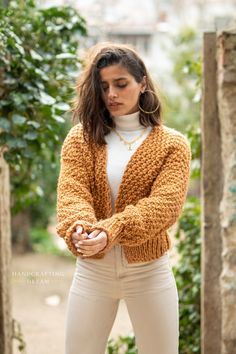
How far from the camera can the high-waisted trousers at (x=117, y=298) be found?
198 cm

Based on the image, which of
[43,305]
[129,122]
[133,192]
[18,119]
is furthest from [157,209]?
[43,305]

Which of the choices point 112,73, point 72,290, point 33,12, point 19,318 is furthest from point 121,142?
point 19,318

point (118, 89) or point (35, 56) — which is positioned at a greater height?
point (35, 56)

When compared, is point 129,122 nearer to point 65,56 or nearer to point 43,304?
point 65,56

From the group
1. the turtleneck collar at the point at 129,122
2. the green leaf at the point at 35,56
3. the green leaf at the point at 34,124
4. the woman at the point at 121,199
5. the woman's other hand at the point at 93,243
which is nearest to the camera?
the woman's other hand at the point at 93,243

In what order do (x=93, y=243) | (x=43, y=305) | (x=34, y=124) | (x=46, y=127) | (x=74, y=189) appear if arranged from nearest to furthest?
1. (x=93, y=243)
2. (x=74, y=189)
3. (x=34, y=124)
4. (x=46, y=127)
5. (x=43, y=305)

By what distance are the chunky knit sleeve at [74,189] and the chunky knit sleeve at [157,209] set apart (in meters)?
0.07

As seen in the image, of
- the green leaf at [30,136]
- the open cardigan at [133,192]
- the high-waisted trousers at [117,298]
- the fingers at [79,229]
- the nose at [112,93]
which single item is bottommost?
the high-waisted trousers at [117,298]

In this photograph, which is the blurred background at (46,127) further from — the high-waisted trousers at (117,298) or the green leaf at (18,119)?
the high-waisted trousers at (117,298)

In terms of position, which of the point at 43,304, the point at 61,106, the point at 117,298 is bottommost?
the point at 43,304

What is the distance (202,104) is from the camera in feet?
8.93

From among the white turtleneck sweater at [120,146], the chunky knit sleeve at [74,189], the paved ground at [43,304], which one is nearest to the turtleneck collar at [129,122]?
the white turtleneck sweater at [120,146]

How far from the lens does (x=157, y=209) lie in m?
1.92

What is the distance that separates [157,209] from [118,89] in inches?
16.1
